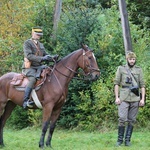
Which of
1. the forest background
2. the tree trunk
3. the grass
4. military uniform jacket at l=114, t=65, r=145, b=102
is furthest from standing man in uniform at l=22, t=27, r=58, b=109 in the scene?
the tree trunk

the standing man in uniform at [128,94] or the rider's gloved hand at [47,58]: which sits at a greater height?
the rider's gloved hand at [47,58]

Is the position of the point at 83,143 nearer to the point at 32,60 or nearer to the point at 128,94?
the point at 128,94

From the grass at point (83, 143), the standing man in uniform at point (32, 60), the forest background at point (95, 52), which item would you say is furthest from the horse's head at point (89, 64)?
the forest background at point (95, 52)

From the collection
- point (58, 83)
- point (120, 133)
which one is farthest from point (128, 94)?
point (58, 83)

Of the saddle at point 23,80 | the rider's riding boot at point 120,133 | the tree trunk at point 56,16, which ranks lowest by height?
the rider's riding boot at point 120,133

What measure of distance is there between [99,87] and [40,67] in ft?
12.8

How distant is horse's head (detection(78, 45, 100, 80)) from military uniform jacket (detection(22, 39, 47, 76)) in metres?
1.04

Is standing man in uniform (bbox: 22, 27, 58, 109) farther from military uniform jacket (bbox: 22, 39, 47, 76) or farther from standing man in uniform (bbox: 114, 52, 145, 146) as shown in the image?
standing man in uniform (bbox: 114, 52, 145, 146)

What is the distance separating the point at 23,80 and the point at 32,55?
76cm

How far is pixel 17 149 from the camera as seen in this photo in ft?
31.0

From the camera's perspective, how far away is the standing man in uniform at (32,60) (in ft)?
31.0

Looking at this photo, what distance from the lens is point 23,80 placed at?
984 cm

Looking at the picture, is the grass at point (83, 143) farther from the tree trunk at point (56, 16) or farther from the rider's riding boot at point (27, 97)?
the tree trunk at point (56, 16)

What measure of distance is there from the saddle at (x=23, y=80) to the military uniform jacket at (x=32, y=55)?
0.63 feet
